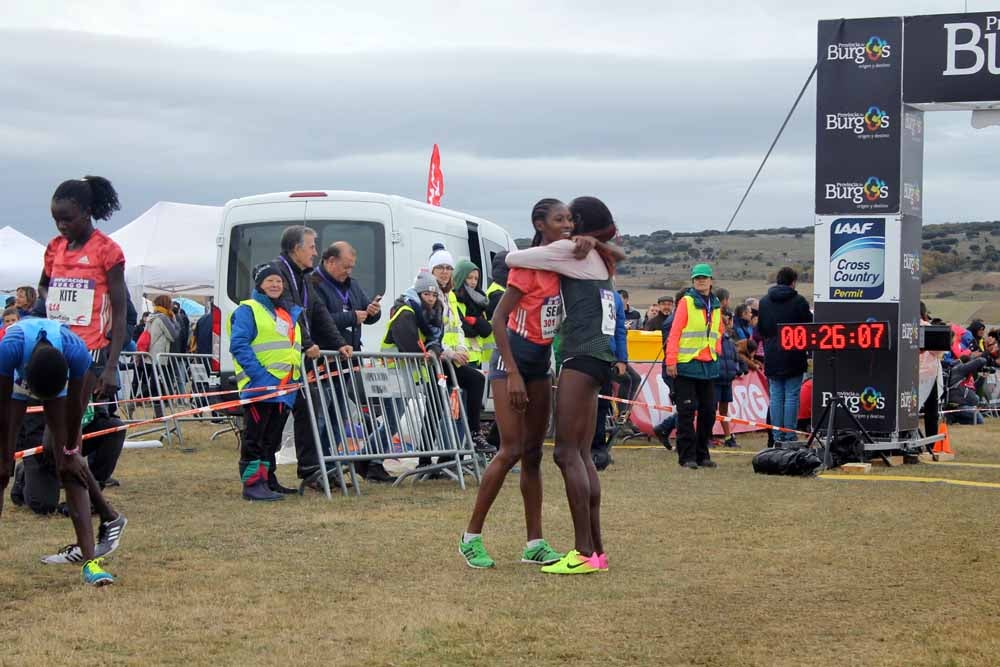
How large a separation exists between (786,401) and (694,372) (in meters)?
2.30

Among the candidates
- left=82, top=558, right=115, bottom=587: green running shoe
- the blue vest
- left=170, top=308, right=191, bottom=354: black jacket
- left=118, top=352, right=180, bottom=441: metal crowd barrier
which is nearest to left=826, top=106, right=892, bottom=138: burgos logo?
left=118, top=352, right=180, bottom=441: metal crowd barrier

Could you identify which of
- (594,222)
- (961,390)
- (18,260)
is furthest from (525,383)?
(18,260)

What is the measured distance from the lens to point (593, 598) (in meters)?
6.30

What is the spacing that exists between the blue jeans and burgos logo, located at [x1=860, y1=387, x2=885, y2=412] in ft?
3.47

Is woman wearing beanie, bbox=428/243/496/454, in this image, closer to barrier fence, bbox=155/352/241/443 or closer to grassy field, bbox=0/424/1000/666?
grassy field, bbox=0/424/1000/666

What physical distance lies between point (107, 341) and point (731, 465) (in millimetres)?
7663

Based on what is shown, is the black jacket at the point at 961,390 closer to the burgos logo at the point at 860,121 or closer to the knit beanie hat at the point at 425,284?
the burgos logo at the point at 860,121

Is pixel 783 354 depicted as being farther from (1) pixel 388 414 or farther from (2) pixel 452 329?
(1) pixel 388 414

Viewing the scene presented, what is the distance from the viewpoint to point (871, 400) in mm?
13797

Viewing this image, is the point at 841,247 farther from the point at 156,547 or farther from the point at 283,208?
the point at 156,547

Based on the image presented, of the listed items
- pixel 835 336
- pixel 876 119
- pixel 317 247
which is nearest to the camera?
pixel 835 336

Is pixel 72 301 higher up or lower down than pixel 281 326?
higher up

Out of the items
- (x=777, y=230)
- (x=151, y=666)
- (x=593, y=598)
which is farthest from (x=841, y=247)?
(x=777, y=230)

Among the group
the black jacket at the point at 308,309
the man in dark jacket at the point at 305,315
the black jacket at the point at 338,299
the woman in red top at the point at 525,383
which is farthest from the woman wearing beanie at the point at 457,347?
the woman in red top at the point at 525,383
